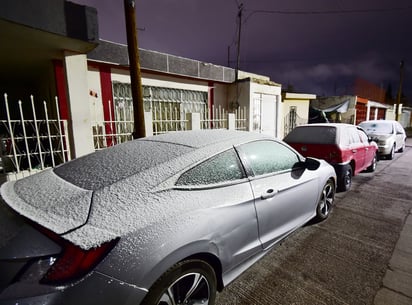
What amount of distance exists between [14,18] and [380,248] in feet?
18.4

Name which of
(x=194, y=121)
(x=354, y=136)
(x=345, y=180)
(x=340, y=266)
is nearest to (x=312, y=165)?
(x=340, y=266)

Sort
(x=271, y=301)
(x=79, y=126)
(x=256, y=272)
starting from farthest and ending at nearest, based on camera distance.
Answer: (x=79, y=126)
(x=256, y=272)
(x=271, y=301)

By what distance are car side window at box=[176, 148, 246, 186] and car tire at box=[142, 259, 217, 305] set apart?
59cm

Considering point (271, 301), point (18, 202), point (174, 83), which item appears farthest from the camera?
point (174, 83)

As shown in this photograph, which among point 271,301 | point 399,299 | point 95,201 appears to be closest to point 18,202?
point 95,201

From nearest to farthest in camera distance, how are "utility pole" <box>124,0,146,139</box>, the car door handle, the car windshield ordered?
the car door handle
"utility pole" <box>124,0,146,139</box>
the car windshield

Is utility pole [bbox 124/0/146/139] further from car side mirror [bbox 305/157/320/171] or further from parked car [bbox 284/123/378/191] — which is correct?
parked car [bbox 284/123/378/191]

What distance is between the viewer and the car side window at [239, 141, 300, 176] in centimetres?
242

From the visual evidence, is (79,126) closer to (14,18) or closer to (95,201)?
(14,18)

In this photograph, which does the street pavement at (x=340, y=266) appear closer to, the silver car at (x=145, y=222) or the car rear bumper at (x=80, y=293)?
the silver car at (x=145, y=222)

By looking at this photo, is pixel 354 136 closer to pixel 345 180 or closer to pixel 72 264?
pixel 345 180

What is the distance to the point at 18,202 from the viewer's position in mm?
1632

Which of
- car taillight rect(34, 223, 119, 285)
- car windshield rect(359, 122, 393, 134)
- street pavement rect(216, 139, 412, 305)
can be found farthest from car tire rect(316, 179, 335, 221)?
car windshield rect(359, 122, 393, 134)

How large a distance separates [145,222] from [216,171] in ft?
2.68
